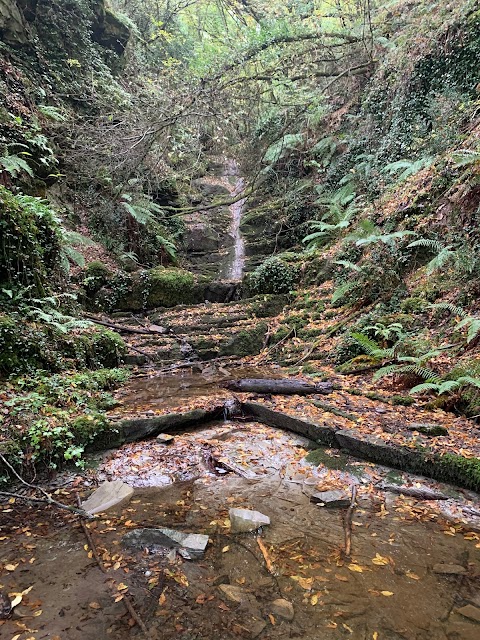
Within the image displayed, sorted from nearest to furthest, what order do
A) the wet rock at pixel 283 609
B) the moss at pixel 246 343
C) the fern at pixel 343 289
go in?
the wet rock at pixel 283 609 < the fern at pixel 343 289 < the moss at pixel 246 343

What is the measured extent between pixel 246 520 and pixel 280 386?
3187 millimetres

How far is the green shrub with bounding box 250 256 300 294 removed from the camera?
10.9 m

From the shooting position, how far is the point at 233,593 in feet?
7.34

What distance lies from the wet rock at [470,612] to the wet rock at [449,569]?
0.26 meters

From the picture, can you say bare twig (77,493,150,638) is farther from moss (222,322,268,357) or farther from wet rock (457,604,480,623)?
moss (222,322,268,357)

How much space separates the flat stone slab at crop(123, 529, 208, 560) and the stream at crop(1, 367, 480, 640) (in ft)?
0.19

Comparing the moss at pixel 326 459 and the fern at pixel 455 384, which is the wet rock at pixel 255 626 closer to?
the moss at pixel 326 459

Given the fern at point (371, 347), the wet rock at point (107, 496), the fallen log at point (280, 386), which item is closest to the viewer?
the wet rock at point (107, 496)

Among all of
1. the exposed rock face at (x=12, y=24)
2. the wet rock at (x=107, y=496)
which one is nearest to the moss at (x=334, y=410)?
the wet rock at (x=107, y=496)

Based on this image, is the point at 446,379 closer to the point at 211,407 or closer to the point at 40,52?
the point at 211,407

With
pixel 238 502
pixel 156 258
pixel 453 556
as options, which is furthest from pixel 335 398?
pixel 156 258

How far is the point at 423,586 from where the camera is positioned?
2.27m

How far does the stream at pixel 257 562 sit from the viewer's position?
2.02 meters

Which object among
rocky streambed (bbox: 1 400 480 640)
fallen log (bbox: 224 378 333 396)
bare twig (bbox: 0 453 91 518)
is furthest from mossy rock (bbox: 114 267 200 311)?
bare twig (bbox: 0 453 91 518)
